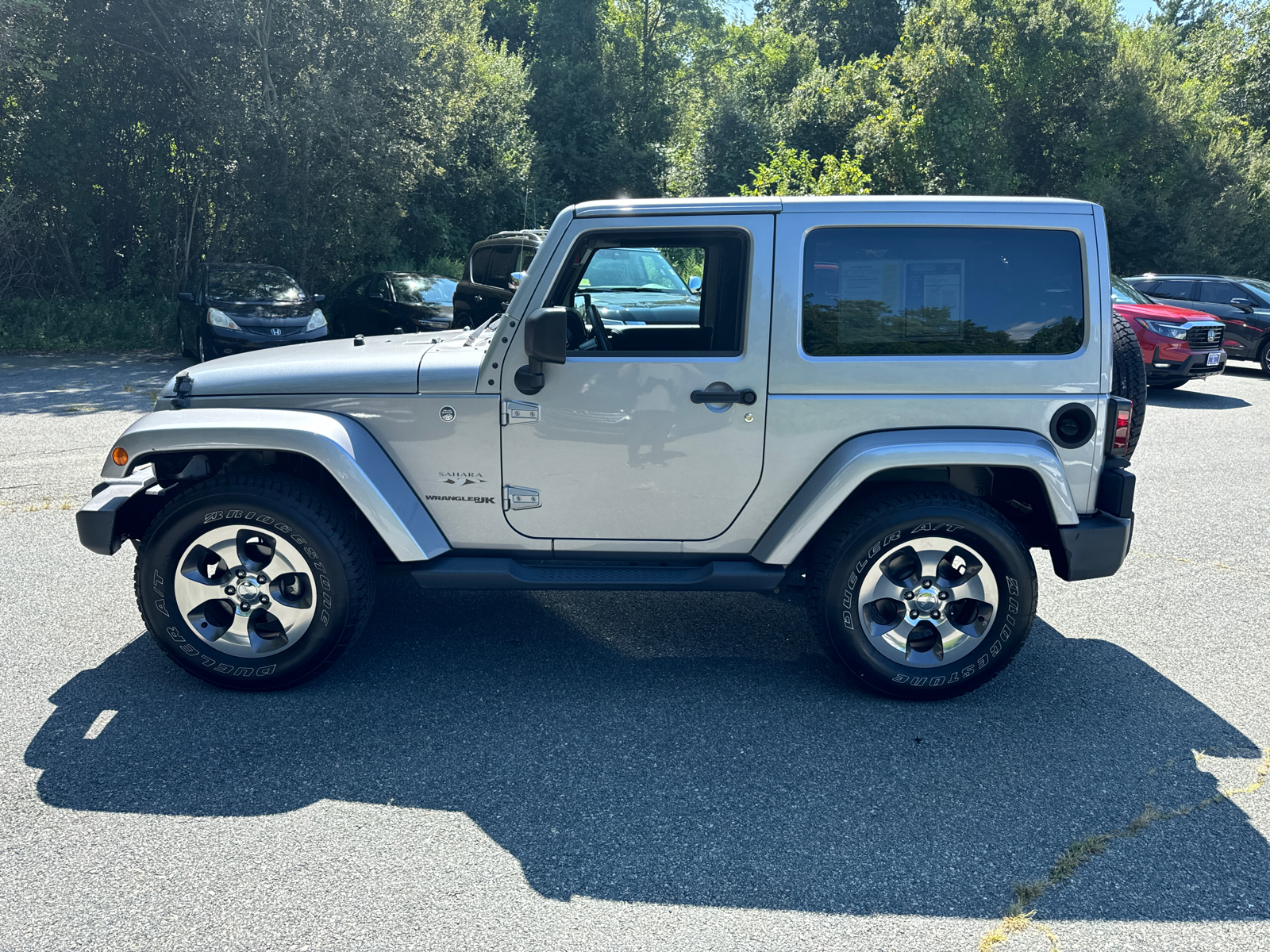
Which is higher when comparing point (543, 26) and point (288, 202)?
point (543, 26)

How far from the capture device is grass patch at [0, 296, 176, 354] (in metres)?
16.2

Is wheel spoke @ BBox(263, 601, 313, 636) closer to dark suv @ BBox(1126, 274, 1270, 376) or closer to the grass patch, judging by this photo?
the grass patch

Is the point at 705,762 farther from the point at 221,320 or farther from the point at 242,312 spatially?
the point at 242,312

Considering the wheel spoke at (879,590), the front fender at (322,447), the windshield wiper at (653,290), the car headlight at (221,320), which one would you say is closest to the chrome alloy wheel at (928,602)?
the wheel spoke at (879,590)

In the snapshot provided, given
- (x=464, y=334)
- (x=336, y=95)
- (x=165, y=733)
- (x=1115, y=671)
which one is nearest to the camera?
(x=165, y=733)

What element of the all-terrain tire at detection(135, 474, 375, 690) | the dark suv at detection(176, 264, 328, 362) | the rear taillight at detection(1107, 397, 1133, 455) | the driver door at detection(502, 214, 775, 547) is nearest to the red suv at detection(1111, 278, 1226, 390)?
the rear taillight at detection(1107, 397, 1133, 455)

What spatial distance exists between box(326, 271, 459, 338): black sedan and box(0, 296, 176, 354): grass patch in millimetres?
3856

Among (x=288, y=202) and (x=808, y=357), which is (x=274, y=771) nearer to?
(x=808, y=357)

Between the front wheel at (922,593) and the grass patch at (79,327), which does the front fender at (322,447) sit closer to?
the front wheel at (922,593)

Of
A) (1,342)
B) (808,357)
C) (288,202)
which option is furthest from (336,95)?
(808,357)

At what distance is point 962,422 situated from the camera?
3969 millimetres

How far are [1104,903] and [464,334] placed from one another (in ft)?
11.4

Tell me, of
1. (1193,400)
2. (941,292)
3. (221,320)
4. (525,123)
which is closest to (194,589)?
(941,292)

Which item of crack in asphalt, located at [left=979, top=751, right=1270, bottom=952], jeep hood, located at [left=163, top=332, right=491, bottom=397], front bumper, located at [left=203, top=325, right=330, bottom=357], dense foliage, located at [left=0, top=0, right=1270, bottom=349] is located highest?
dense foliage, located at [left=0, top=0, right=1270, bottom=349]
